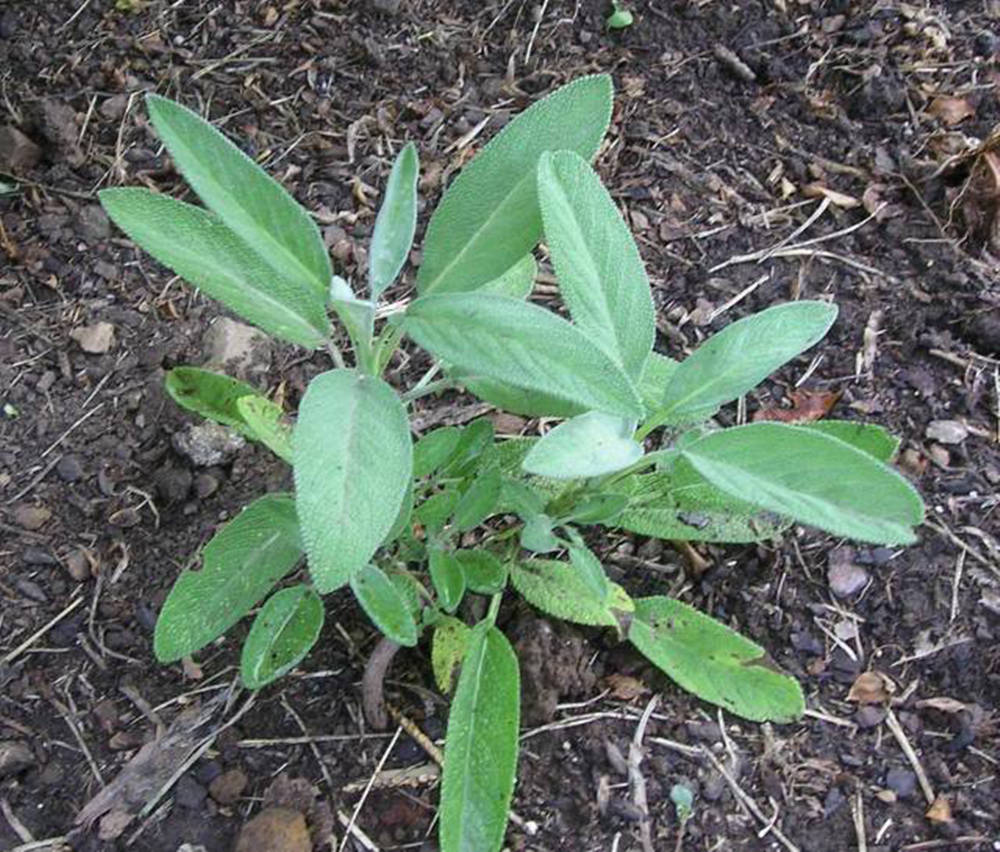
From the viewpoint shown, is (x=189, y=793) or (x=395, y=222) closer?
(x=395, y=222)

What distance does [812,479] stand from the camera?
117 centimetres

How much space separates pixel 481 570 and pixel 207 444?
1.57 feet

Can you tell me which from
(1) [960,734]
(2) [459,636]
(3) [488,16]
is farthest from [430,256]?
(3) [488,16]

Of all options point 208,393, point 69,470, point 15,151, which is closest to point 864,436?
point 208,393

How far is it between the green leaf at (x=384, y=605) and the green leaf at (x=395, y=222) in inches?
12.3

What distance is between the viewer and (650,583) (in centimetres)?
167

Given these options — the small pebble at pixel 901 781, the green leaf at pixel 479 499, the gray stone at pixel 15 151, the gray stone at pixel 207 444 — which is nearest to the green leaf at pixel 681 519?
the green leaf at pixel 479 499

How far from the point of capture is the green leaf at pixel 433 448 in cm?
137

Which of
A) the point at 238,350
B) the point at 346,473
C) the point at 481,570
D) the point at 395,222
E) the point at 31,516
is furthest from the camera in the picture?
the point at 238,350

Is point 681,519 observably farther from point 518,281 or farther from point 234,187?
point 234,187

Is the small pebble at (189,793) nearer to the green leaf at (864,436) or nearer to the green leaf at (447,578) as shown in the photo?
the green leaf at (447,578)

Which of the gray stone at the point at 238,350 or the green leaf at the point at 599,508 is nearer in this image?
the green leaf at the point at 599,508

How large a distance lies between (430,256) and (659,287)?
2.33 ft

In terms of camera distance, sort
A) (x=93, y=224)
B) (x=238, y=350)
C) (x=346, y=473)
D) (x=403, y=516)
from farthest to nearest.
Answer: (x=93, y=224), (x=238, y=350), (x=403, y=516), (x=346, y=473)
